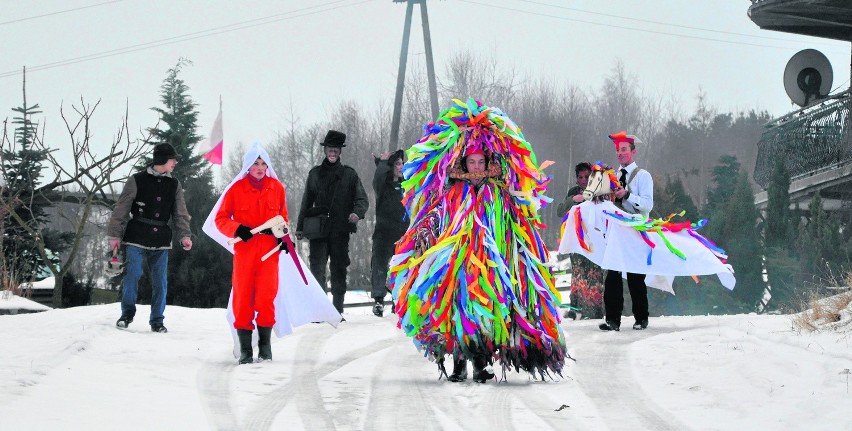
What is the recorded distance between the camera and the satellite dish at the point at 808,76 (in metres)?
26.4

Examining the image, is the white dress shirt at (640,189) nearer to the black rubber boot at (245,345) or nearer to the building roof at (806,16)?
the black rubber boot at (245,345)

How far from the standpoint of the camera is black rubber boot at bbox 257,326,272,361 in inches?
391

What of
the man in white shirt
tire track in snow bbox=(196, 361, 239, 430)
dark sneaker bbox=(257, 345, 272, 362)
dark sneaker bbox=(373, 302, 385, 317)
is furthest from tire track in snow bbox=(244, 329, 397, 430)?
dark sneaker bbox=(373, 302, 385, 317)

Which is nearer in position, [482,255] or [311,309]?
[482,255]

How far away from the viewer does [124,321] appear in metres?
11.9

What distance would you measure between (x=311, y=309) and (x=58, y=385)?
3466mm

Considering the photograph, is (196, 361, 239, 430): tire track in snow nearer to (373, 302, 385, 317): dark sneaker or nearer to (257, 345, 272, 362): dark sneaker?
(257, 345, 272, 362): dark sneaker

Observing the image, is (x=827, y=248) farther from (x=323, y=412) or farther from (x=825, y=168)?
(x=323, y=412)

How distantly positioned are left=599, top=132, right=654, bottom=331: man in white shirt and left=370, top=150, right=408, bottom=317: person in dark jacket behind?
137 inches

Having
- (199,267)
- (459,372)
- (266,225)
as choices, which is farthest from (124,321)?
(199,267)

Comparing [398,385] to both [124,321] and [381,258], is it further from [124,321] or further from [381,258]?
[381,258]

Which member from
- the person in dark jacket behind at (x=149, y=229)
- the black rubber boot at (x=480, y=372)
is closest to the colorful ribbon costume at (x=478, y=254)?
the black rubber boot at (x=480, y=372)

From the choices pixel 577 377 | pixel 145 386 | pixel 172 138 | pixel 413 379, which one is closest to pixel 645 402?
pixel 577 377

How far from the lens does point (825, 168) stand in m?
24.5
